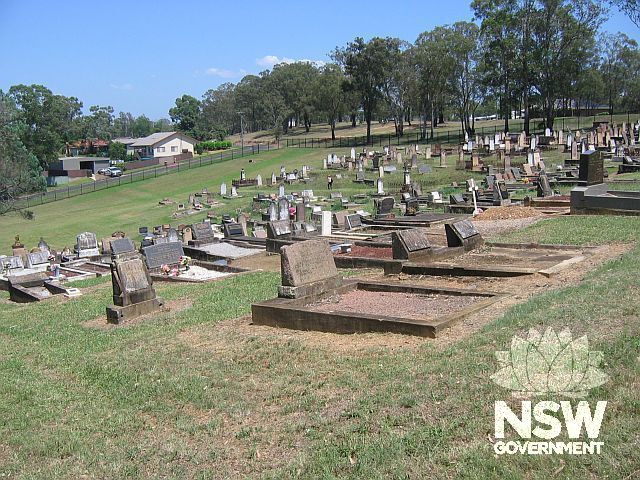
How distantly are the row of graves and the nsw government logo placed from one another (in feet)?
6.15

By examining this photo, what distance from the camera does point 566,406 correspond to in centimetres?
557

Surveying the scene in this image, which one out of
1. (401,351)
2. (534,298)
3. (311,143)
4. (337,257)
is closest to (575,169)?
(337,257)

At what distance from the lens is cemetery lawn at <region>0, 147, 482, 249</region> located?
37741 mm

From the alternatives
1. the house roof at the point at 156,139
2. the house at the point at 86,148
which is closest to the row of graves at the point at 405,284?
the house roof at the point at 156,139

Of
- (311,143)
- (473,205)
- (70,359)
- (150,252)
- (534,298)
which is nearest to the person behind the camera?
(534,298)

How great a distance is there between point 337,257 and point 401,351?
772 centimetres

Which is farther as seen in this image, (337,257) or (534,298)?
(337,257)

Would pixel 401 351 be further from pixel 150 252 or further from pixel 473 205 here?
pixel 473 205

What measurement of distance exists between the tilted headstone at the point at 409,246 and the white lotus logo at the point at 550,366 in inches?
255

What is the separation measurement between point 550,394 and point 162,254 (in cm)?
1502

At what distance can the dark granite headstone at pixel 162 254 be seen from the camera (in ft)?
62.5

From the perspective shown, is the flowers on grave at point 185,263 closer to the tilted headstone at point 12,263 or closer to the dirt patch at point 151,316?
the dirt patch at point 151,316

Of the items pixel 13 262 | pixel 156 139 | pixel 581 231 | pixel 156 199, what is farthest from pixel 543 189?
pixel 156 139

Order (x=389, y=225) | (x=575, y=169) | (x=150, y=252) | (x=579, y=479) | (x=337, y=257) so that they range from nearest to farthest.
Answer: (x=579, y=479) → (x=337, y=257) → (x=150, y=252) → (x=389, y=225) → (x=575, y=169)
